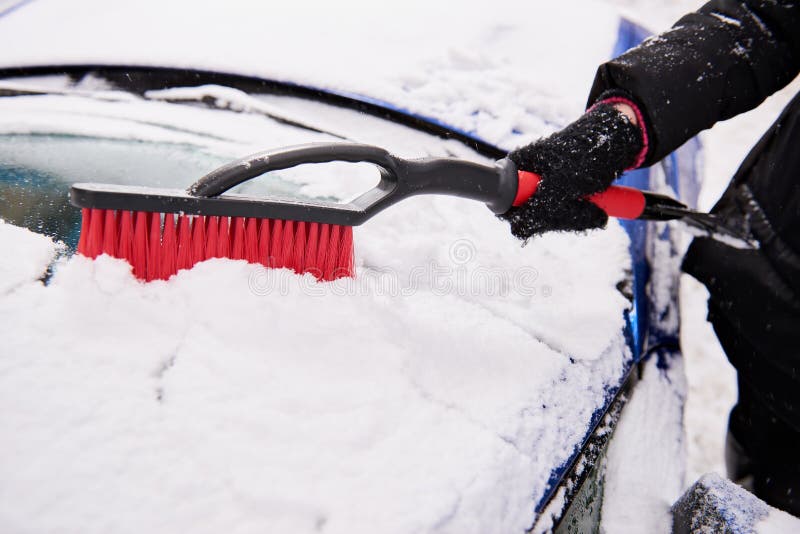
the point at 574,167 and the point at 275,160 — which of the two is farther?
the point at 574,167

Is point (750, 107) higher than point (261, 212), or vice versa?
point (750, 107)

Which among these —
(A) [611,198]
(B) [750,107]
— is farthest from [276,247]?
(B) [750,107]

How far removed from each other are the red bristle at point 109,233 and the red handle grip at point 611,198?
→ 2.58 feet

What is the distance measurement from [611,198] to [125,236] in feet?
3.33

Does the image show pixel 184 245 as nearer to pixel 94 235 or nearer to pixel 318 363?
pixel 94 235

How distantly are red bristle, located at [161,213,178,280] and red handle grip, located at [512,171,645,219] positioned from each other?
2.28ft

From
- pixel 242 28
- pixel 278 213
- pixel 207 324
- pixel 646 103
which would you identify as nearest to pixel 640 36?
pixel 646 103

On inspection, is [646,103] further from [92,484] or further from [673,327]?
[92,484]

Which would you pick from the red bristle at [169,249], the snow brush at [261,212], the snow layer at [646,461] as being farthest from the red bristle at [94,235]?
the snow layer at [646,461]

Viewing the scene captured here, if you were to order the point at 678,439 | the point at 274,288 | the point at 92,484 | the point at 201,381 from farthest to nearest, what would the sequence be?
the point at 678,439
the point at 274,288
the point at 201,381
the point at 92,484

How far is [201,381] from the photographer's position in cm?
71

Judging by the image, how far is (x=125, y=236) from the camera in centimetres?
89

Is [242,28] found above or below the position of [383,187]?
above

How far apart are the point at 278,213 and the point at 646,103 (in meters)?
0.84
